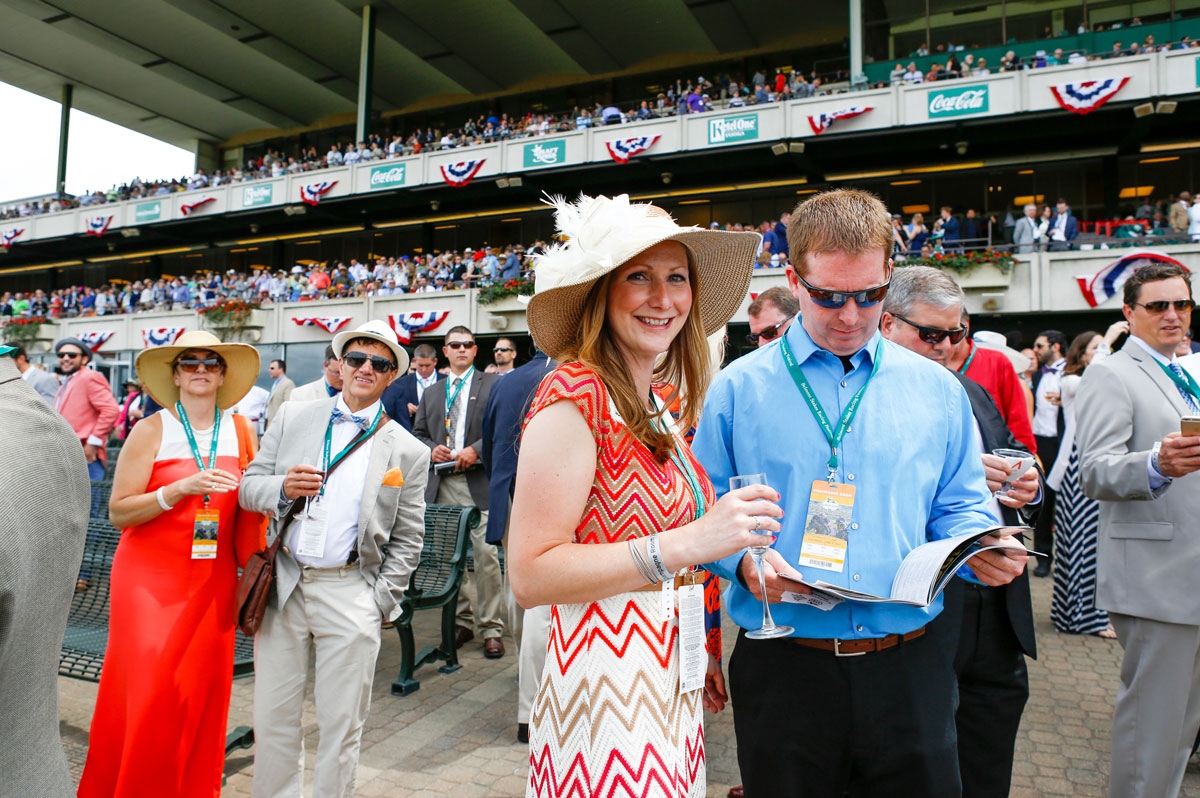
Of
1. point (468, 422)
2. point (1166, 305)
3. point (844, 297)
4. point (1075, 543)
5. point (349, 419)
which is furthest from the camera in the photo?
point (468, 422)

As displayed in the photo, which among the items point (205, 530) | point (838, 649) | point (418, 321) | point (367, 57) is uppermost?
point (367, 57)

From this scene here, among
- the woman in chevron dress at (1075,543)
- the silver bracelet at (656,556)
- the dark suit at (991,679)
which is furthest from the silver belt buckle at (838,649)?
the woman in chevron dress at (1075,543)

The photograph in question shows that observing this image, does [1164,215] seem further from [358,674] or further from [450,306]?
[358,674]

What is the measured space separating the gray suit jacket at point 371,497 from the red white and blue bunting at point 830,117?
23.0 meters

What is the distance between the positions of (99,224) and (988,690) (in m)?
43.0

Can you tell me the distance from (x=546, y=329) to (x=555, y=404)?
345mm

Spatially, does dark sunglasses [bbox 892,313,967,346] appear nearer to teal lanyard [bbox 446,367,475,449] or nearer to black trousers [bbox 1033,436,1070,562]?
black trousers [bbox 1033,436,1070,562]

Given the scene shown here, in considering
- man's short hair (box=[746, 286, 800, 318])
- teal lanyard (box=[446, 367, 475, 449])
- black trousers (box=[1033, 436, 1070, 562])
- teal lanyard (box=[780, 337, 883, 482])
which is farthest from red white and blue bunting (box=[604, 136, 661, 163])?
teal lanyard (box=[780, 337, 883, 482])

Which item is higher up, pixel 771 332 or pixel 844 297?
pixel 771 332

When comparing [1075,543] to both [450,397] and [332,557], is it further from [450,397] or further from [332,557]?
[332,557]

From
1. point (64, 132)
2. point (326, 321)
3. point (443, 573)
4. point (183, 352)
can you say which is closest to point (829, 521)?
point (183, 352)

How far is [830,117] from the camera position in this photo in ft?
76.4

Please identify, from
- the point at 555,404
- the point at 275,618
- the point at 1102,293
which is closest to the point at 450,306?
the point at 1102,293

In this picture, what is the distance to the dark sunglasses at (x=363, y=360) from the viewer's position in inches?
136
